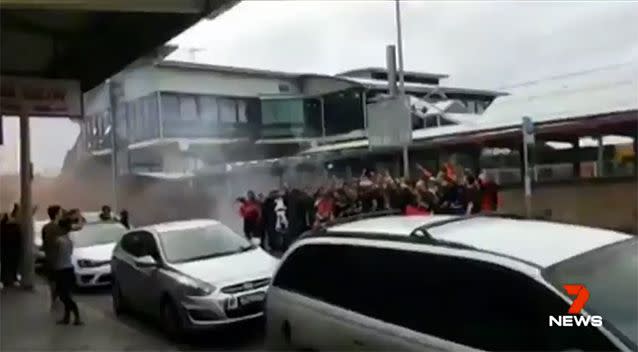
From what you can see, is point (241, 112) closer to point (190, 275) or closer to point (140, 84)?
point (140, 84)

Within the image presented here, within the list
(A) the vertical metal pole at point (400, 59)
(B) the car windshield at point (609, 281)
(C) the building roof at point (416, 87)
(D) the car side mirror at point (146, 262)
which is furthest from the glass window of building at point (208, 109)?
(B) the car windshield at point (609, 281)

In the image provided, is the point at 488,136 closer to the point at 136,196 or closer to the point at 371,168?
the point at 371,168

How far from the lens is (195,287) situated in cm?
675

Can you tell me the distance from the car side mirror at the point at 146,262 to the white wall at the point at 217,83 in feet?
37.7

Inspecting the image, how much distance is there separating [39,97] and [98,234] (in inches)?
99.3

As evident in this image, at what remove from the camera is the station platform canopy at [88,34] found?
25.9 feet

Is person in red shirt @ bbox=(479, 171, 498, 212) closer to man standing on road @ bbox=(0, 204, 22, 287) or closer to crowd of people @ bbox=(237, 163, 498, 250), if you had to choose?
crowd of people @ bbox=(237, 163, 498, 250)

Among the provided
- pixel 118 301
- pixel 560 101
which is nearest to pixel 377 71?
pixel 560 101

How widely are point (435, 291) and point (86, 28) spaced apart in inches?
355

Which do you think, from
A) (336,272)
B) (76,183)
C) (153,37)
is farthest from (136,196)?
(336,272)

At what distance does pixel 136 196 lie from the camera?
59.2 feet

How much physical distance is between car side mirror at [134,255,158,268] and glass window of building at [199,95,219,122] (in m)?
12.7

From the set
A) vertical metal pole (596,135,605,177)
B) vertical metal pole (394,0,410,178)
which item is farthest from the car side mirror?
vertical metal pole (596,135,605,177)

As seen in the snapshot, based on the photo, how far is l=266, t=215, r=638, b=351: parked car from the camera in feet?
8.77
